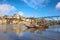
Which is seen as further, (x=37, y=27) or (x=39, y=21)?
(x=39, y=21)

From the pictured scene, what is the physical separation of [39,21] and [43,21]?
0.38 metres

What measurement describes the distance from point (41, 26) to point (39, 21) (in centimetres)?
204

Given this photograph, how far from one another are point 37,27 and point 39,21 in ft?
7.76

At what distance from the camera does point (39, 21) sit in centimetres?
1501

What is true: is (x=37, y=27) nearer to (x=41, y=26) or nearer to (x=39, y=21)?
(x=41, y=26)

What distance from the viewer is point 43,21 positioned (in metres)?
14.9

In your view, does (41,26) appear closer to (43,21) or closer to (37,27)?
(37,27)

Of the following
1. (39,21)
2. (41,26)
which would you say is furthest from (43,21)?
(41,26)

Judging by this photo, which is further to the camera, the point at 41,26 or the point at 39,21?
the point at 39,21

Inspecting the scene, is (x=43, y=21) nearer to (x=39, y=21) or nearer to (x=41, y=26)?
(x=39, y=21)

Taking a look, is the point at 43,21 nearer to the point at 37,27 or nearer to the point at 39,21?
the point at 39,21

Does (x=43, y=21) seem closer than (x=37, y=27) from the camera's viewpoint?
No

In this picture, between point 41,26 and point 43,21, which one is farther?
point 43,21

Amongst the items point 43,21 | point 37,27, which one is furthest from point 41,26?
point 43,21
